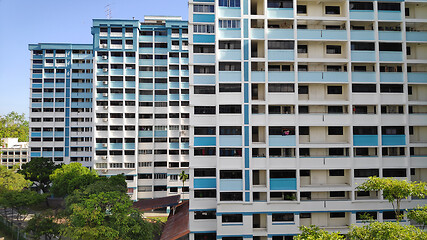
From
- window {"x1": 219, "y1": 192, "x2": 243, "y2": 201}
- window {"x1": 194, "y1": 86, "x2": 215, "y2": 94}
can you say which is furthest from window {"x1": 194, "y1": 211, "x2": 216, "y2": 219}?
window {"x1": 194, "y1": 86, "x2": 215, "y2": 94}

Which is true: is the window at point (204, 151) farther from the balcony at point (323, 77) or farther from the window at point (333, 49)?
the window at point (333, 49)

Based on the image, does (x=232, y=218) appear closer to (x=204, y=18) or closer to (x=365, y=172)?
(x=365, y=172)

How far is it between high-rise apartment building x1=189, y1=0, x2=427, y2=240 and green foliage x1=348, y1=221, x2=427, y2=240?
919cm

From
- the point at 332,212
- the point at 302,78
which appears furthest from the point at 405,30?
the point at 332,212

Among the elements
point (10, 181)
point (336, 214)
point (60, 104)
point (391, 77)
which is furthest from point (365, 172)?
point (60, 104)

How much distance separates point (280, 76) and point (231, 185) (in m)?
9.03

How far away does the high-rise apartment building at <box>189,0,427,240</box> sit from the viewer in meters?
22.5

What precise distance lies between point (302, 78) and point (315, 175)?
7620 millimetres

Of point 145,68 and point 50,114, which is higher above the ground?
point 145,68

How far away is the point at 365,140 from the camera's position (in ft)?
75.5

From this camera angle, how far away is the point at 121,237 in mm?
18688

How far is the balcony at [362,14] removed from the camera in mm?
23391

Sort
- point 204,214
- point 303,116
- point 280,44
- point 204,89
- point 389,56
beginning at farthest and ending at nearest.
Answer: point 204,89 < point 204,214 < point 389,56 < point 280,44 < point 303,116

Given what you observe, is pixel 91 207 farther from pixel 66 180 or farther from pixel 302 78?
pixel 66 180
